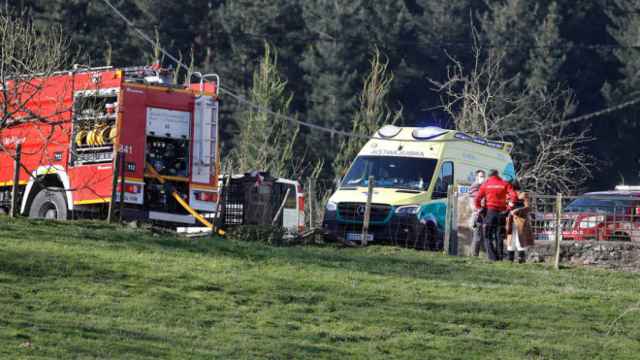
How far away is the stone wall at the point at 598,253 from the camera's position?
82.2 ft

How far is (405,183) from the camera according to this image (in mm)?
28406

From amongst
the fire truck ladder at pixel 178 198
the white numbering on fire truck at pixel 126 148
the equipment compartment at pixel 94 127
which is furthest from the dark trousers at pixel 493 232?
the equipment compartment at pixel 94 127

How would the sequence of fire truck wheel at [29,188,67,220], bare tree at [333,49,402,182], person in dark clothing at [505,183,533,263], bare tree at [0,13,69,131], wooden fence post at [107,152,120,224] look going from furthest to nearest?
bare tree at [333,49,402,182] < fire truck wheel at [29,188,67,220] < wooden fence post at [107,152,120,224] < person in dark clothing at [505,183,533,263] < bare tree at [0,13,69,131]

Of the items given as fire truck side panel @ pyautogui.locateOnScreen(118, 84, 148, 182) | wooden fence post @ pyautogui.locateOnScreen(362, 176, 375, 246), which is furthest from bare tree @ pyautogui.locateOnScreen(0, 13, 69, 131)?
wooden fence post @ pyautogui.locateOnScreen(362, 176, 375, 246)

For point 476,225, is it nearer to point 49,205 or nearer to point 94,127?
point 94,127

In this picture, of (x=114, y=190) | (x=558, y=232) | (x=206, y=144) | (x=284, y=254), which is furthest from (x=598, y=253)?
(x=114, y=190)

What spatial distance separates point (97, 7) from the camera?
61.5 meters

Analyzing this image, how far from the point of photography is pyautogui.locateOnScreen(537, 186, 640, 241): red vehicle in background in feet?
82.9

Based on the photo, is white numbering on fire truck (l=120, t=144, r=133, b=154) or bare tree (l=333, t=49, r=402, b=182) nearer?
white numbering on fire truck (l=120, t=144, r=133, b=154)

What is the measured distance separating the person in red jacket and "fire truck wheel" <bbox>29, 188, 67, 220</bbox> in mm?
7677

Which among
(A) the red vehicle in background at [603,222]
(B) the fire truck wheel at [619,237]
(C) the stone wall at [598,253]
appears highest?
(A) the red vehicle in background at [603,222]

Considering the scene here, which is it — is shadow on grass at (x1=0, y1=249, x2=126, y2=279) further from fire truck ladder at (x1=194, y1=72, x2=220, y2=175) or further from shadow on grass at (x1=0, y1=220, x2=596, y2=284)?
fire truck ladder at (x1=194, y1=72, x2=220, y2=175)

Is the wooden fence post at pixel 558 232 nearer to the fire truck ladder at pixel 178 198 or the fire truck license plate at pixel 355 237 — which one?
the fire truck license plate at pixel 355 237

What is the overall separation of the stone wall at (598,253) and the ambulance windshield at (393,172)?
3.42 metres
